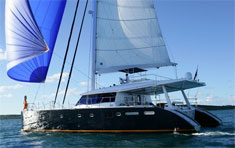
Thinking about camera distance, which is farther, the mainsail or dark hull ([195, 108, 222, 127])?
dark hull ([195, 108, 222, 127])

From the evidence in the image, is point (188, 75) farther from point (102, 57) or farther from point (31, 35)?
point (31, 35)

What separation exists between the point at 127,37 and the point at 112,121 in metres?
5.58

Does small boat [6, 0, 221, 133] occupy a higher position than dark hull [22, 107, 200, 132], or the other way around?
small boat [6, 0, 221, 133]

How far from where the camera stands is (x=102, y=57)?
48.7ft

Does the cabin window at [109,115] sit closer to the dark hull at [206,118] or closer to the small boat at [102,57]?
the small boat at [102,57]

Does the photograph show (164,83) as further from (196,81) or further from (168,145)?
(168,145)

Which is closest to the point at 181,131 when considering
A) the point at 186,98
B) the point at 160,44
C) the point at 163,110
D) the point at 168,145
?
the point at 163,110

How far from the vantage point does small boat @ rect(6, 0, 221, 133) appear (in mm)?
13102

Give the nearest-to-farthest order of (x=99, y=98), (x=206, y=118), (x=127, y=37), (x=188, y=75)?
(x=188, y=75) < (x=99, y=98) < (x=206, y=118) < (x=127, y=37)

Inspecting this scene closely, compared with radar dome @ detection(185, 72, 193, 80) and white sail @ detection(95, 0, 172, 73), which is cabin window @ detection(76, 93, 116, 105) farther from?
radar dome @ detection(185, 72, 193, 80)

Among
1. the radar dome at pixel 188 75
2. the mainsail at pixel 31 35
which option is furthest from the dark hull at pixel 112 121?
the mainsail at pixel 31 35

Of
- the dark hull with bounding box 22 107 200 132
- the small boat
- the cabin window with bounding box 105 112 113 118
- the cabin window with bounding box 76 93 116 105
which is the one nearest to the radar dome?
the small boat

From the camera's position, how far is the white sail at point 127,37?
14.7 m

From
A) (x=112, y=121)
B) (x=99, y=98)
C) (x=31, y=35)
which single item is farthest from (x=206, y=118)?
(x=31, y=35)
